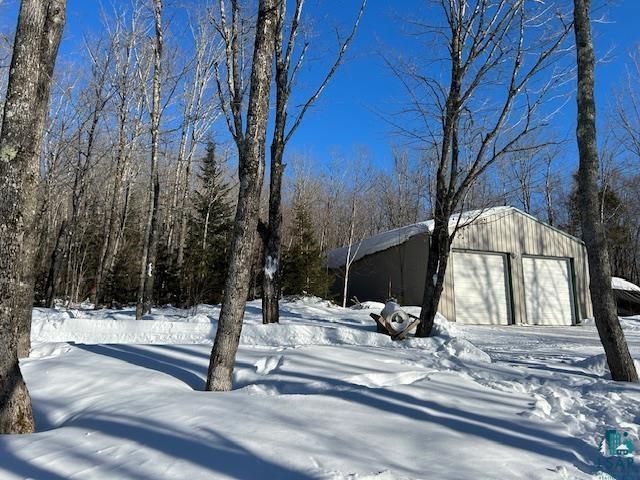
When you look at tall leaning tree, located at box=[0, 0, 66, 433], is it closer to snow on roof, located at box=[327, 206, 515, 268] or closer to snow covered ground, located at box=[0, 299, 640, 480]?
snow covered ground, located at box=[0, 299, 640, 480]

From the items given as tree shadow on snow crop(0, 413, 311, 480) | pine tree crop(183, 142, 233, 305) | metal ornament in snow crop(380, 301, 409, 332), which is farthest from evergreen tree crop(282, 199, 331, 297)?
tree shadow on snow crop(0, 413, 311, 480)

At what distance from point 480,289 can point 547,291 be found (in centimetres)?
306

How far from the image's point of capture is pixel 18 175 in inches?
155

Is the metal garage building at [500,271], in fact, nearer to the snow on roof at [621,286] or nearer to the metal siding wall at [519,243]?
the metal siding wall at [519,243]

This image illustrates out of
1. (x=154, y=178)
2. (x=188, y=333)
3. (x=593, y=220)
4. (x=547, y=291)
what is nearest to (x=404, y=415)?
(x=593, y=220)

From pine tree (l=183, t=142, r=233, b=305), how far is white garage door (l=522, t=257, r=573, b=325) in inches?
457

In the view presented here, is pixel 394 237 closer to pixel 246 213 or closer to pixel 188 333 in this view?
pixel 188 333

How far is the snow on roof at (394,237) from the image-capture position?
16219 millimetres

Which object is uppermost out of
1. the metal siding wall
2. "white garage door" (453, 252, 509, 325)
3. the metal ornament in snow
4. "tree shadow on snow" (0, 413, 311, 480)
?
the metal siding wall

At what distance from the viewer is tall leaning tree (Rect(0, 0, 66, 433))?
367 centimetres

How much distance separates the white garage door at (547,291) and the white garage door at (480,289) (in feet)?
3.57

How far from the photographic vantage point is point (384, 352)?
657 cm

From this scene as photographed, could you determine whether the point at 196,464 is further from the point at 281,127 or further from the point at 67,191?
the point at 67,191

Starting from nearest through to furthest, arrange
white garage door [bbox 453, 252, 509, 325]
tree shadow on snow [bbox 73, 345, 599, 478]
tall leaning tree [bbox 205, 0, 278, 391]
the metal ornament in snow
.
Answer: tree shadow on snow [bbox 73, 345, 599, 478] < tall leaning tree [bbox 205, 0, 278, 391] < the metal ornament in snow < white garage door [bbox 453, 252, 509, 325]
